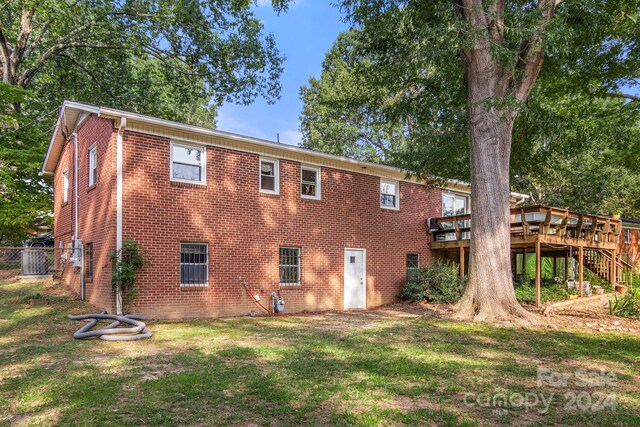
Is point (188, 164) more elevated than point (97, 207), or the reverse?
point (188, 164)

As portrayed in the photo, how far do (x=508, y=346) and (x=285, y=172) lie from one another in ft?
27.0

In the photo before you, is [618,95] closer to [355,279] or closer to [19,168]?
[355,279]

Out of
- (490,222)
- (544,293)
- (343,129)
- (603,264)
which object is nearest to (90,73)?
(343,129)

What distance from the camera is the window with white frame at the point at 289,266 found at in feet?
44.7

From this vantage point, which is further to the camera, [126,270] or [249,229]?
[249,229]

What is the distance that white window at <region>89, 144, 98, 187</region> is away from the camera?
12.2m

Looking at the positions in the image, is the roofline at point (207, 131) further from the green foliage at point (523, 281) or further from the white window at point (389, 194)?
the green foliage at point (523, 281)

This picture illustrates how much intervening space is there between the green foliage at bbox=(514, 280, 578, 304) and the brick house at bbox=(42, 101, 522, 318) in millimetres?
3727

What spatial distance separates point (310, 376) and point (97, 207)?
877 centimetres

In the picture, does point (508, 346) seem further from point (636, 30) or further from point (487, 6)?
point (636, 30)

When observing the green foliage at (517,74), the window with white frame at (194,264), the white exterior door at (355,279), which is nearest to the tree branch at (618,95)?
the green foliage at (517,74)

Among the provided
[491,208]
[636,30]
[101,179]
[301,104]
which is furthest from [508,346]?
[301,104]

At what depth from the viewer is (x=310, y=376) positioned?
5.74 m

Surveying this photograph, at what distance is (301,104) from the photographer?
110 ft
